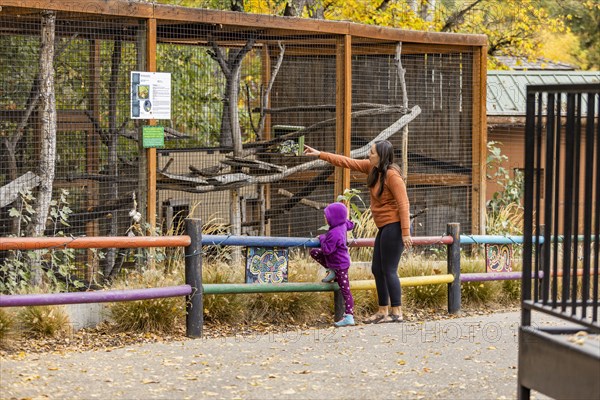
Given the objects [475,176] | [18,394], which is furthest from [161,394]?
[475,176]

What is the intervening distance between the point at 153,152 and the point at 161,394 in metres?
3.77

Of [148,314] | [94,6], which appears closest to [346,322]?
[148,314]

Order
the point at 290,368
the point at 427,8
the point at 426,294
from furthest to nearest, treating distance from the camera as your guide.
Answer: the point at 427,8, the point at 426,294, the point at 290,368

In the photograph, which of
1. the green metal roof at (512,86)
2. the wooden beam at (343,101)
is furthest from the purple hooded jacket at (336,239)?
the green metal roof at (512,86)

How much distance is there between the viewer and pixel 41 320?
28.2 feet

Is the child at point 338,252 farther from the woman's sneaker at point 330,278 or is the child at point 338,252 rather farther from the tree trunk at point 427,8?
the tree trunk at point 427,8

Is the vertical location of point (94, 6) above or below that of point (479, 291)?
above

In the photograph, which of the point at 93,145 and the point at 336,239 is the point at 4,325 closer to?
the point at 336,239

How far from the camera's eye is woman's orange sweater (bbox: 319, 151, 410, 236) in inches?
372

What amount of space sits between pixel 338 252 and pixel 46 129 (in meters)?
2.96

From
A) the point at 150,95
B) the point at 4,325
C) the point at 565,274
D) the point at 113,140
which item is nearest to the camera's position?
the point at 565,274

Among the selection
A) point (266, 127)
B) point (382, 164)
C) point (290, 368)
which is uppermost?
point (266, 127)

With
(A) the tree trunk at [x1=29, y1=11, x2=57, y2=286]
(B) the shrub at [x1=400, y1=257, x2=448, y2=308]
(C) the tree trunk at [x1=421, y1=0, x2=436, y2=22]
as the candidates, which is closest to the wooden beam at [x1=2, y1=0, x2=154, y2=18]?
(A) the tree trunk at [x1=29, y1=11, x2=57, y2=286]

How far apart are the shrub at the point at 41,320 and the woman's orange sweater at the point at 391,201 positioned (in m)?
2.84
